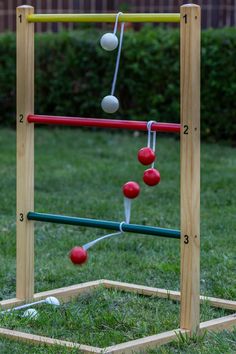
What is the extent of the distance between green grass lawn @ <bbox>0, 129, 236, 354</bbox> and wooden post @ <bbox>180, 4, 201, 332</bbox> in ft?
0.67

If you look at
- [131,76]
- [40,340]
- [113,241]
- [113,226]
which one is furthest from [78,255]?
[131,76]

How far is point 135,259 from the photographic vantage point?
5.38m

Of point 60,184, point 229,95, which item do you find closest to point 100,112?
point 229,95

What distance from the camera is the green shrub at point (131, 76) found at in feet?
32.0

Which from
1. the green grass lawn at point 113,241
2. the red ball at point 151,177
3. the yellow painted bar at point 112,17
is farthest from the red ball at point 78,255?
the yellow painted bar at point 112,17

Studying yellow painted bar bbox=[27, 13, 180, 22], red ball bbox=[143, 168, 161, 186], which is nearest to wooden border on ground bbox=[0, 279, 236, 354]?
red ball bbox=[143, 168, 161, 186]

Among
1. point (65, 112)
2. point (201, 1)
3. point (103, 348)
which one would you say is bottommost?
point (103, 348)

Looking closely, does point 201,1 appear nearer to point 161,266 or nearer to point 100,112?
point 100,112

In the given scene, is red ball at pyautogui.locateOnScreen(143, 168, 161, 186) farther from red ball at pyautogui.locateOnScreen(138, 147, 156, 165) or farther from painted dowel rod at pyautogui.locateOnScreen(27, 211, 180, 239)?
painted dowel rod at pyautogui.locateOnScreen(27, 211, 180, 239)

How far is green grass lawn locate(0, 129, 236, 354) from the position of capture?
4094 mm

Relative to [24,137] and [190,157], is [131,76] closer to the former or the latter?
[24,137]

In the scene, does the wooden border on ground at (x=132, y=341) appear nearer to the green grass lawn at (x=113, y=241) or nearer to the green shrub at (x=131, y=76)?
the green grass lawn at (x=113, y=241)

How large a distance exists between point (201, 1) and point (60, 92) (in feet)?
7.58

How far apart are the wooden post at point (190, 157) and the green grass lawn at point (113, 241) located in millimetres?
204
